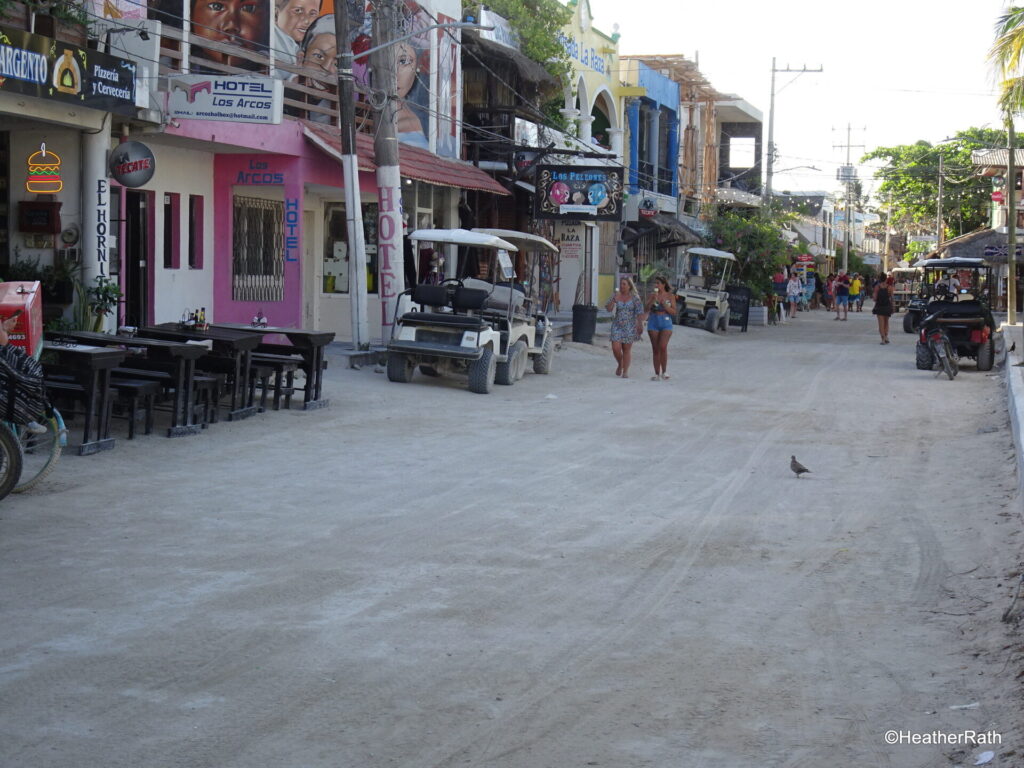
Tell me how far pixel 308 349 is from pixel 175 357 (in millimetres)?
2869

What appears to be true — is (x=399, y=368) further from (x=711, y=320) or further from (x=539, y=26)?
(x=711, y=320)

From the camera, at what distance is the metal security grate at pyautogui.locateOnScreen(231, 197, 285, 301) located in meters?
21.0

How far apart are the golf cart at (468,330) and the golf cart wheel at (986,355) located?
849cm

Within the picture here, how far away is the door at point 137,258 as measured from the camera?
18484mm

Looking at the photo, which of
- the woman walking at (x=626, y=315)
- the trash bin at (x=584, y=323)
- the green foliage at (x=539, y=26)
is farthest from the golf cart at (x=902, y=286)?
the woman walking at (x=626, y=315)

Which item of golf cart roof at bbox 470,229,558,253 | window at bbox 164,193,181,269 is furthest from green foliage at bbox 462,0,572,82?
window at bbox 164,193,181,269

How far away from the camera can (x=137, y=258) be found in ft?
61.5

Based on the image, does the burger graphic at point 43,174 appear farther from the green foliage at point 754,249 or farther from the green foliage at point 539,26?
the green foliage at point 754,249

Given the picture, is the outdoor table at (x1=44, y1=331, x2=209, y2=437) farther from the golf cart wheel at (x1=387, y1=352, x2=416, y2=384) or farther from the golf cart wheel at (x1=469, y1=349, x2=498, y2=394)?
the golf cart wheel at (x1=387, y1=352, x2=416, y2=384)

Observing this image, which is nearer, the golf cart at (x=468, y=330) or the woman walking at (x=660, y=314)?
the golf cart at (x=468, y=330)

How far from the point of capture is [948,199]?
7450cm

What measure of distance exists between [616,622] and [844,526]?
10.2 ft

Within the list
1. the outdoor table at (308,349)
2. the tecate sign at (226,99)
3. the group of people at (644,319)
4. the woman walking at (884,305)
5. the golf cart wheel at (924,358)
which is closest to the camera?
the outdoor table at (308,349)

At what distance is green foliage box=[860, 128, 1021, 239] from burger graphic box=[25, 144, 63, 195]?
6173 centimetres
